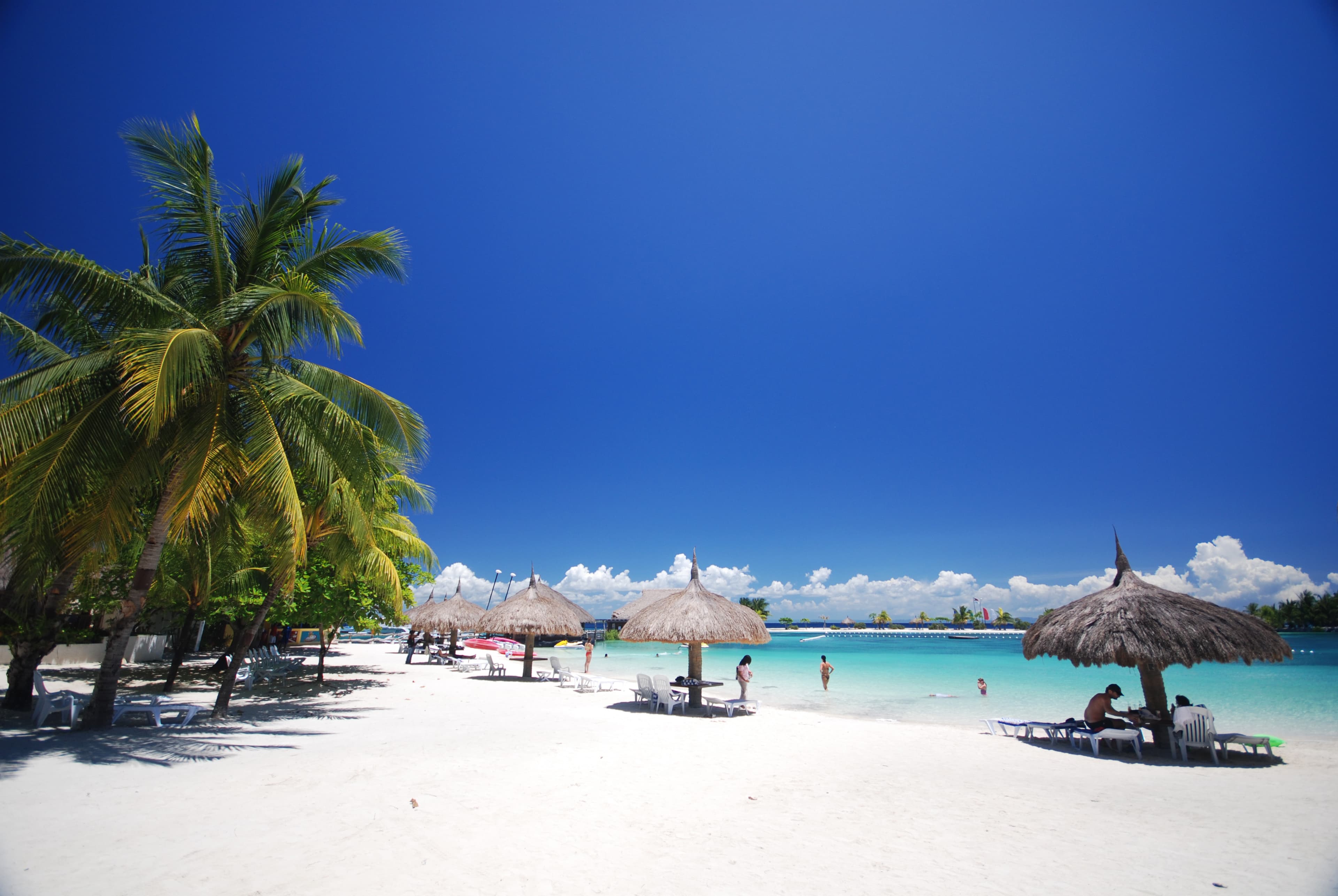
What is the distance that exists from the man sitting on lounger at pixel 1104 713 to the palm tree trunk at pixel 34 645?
583 inches

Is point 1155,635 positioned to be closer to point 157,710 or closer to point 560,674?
point 560,674

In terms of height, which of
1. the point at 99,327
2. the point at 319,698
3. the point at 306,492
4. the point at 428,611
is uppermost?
the point at 99,327

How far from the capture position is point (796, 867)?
3.99 m

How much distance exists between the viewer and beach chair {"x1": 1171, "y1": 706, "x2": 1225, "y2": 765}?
8273 millimetres

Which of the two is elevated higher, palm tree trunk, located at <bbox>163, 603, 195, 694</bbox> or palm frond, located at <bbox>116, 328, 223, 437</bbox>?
palm frond, located at <bbox>116, 328, 223, 437</bbox>

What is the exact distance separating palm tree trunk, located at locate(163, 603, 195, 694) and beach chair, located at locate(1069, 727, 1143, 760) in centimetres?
1634

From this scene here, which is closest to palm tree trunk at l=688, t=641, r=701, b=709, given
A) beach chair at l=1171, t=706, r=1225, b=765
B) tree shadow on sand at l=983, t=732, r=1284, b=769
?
tree shadow on sand at l=983, t=732, r=1284, b=769

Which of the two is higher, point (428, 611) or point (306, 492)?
point (306, 492)

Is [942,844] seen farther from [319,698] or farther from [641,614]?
[319,698]

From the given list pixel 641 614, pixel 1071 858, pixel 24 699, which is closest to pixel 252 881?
pixel 1071 858

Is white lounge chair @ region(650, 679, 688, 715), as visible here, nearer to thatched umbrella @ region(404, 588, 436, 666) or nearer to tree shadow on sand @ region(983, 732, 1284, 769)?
tree shadow on sand @ region(983, 732, 1284, 769)

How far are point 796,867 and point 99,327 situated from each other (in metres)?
9.35

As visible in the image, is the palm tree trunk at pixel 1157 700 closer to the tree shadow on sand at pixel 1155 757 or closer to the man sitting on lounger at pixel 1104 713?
the tree shadow on sand at pixel 1155 757

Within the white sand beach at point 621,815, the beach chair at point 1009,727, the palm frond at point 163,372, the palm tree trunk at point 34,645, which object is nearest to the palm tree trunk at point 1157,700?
the white sand beach at point 621,815
